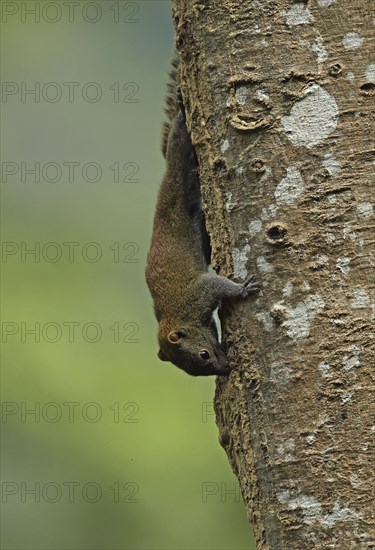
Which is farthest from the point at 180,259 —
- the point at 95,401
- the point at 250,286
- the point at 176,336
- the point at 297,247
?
the point at 95,401

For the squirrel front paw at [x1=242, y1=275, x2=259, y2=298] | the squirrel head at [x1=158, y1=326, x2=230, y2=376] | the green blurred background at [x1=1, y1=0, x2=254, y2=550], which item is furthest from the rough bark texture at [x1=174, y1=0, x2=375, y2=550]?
the green blurred background at [x1=1, y1=0, x2=254, y2=550]

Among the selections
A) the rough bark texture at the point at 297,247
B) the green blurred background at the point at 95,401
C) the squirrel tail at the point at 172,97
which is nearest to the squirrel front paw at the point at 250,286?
the rough bark texture at the point at 297,247

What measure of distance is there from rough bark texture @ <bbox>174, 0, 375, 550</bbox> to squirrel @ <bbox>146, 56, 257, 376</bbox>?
123 centimetres

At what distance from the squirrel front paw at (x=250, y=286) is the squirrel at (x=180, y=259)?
47.4 inches

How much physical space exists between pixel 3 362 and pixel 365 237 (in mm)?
6211

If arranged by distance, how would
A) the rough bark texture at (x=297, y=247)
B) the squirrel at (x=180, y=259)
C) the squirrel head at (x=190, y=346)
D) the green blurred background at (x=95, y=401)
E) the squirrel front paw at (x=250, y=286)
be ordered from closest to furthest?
the rough bark texture at (x=297, y=247) < the squirrel front paw at (x=250, y=286) < the squirrel head at (x=190, y=346) < the squirrel at (x=180, y=259) < the green blurred background at (x=95, y=401)

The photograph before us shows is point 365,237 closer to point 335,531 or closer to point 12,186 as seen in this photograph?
point 335,531

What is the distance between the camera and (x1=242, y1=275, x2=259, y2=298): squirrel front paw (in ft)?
11.5

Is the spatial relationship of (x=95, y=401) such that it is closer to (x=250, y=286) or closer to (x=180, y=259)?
(x=180, y=259)

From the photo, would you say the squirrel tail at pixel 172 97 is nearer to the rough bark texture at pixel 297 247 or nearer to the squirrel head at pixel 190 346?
the squirrel head at pixel 190 346

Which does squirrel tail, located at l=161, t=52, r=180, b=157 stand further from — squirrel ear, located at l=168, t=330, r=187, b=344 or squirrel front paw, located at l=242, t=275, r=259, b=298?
squirrel front paw, located at l=242, t=275, r=259, b=298

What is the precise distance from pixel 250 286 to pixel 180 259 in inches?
77.5

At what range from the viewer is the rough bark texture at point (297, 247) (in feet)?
10.6

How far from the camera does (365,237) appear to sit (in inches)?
130
